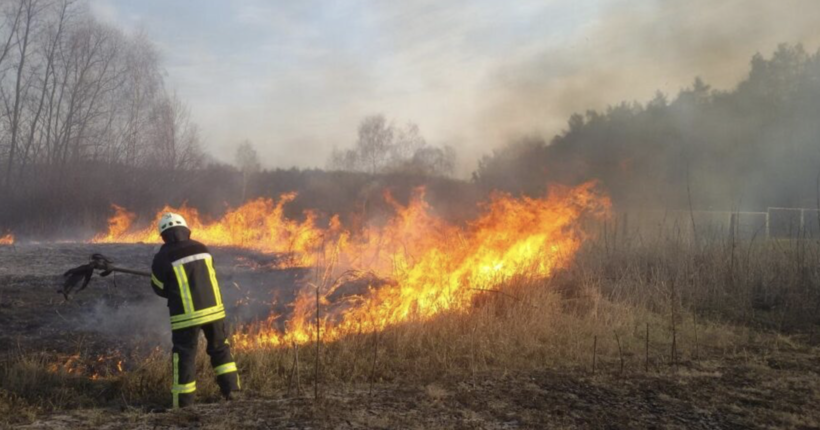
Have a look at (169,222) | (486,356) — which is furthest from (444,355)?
(169,222)

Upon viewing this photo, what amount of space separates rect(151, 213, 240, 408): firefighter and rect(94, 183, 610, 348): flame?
44.6 inches

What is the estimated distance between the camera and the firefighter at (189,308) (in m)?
4.80

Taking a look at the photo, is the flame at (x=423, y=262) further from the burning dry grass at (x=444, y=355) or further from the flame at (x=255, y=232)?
the flame at (x=255, y=232)

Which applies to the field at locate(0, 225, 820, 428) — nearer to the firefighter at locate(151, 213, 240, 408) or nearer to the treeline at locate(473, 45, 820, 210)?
the firefighter at locate(151, 213, 240, 408)

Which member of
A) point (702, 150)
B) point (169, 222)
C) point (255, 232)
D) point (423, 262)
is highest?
point (702, 150)

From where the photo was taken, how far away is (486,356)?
6.41m

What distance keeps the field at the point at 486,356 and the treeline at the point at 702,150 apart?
11.4ft

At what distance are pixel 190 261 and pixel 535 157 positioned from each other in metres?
9.45

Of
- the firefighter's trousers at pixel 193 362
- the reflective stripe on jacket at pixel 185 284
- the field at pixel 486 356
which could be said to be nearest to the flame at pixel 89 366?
the field at pixel 486 356

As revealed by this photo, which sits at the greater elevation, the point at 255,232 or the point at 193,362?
the point at 255,232

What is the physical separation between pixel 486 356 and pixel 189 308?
3.57 m

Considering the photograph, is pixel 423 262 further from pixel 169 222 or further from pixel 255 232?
pixel 255 232

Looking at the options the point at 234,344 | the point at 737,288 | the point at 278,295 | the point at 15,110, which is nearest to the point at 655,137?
the point at 737,288

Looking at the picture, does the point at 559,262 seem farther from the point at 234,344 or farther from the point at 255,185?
the point at 255,185
